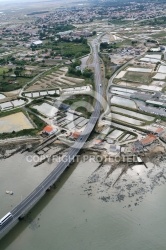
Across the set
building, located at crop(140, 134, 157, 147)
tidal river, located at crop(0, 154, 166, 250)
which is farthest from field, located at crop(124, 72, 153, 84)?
tidal river, located at crop(0, 154, 166, 250)

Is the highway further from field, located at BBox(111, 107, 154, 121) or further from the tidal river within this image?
field, located at BBox(111, 107, 154, 121)

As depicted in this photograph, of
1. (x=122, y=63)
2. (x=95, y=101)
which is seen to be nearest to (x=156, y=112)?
(x=95, y=101)

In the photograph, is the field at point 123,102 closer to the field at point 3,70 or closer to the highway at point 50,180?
the highway at point 50,180

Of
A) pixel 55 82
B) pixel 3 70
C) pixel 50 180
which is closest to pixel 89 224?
pixel 50 180

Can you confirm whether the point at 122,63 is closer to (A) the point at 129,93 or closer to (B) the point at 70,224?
(A) the point at 129,93

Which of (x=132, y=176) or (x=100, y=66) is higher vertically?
(x=100, y=66)

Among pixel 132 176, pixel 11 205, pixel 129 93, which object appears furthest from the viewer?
pixel 129 93
